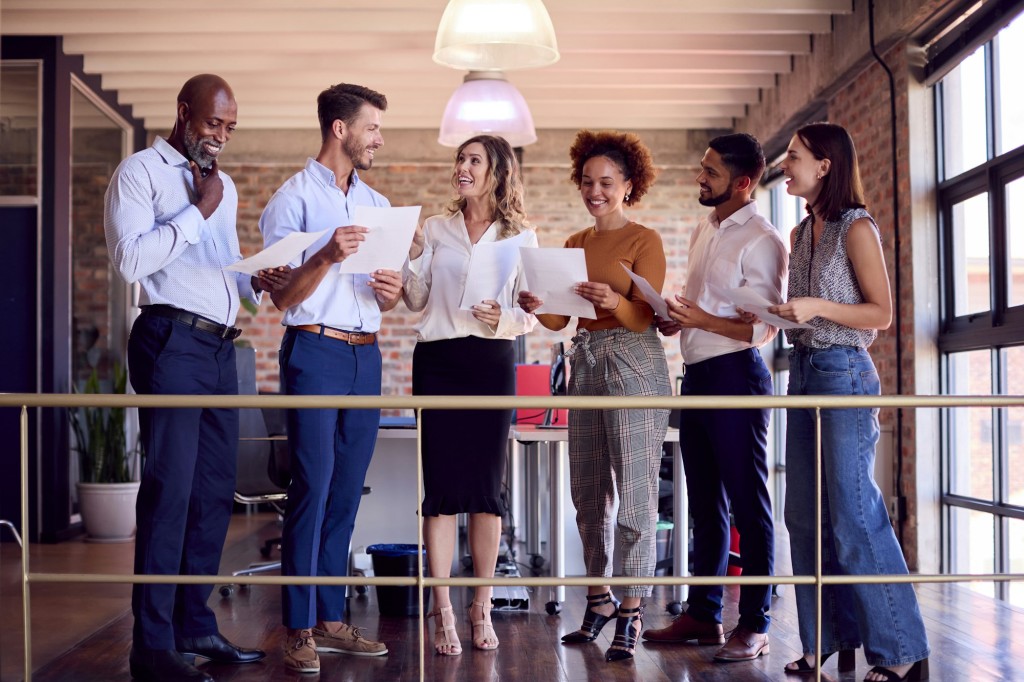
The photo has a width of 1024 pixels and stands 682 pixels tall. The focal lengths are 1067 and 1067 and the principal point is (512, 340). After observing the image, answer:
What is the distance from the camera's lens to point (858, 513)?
303 centimetres

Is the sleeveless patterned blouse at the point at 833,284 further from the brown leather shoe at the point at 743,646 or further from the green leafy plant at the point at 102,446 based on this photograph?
the green leafy plant at the point at 102,446

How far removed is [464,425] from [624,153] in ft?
3.45

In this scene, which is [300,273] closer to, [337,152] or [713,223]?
[337,152]

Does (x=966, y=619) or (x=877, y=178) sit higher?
(x=877, y=178)

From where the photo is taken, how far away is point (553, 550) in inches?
180

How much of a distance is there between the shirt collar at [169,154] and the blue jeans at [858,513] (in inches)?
76.4

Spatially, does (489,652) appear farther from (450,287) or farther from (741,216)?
(741,216)

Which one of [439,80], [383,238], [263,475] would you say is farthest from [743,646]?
[439,80]

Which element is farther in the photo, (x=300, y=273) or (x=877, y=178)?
(x=877, y=178)

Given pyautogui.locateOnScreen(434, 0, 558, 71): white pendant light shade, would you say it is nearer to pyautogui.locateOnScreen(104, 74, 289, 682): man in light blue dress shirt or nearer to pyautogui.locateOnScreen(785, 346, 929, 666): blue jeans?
pyautogui.locateOnScreen(104, 74, 289, 682): man in light blue dress shirt

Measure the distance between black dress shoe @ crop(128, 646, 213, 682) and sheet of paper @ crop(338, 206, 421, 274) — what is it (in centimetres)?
121

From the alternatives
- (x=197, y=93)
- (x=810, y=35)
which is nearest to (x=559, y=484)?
(x=197, y=93)

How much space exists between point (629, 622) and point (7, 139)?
17.4 feet

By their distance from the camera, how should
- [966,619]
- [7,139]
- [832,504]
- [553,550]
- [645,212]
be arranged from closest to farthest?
[832,504]
[966,619]
[553,550]
[7,139]
[645,212]
